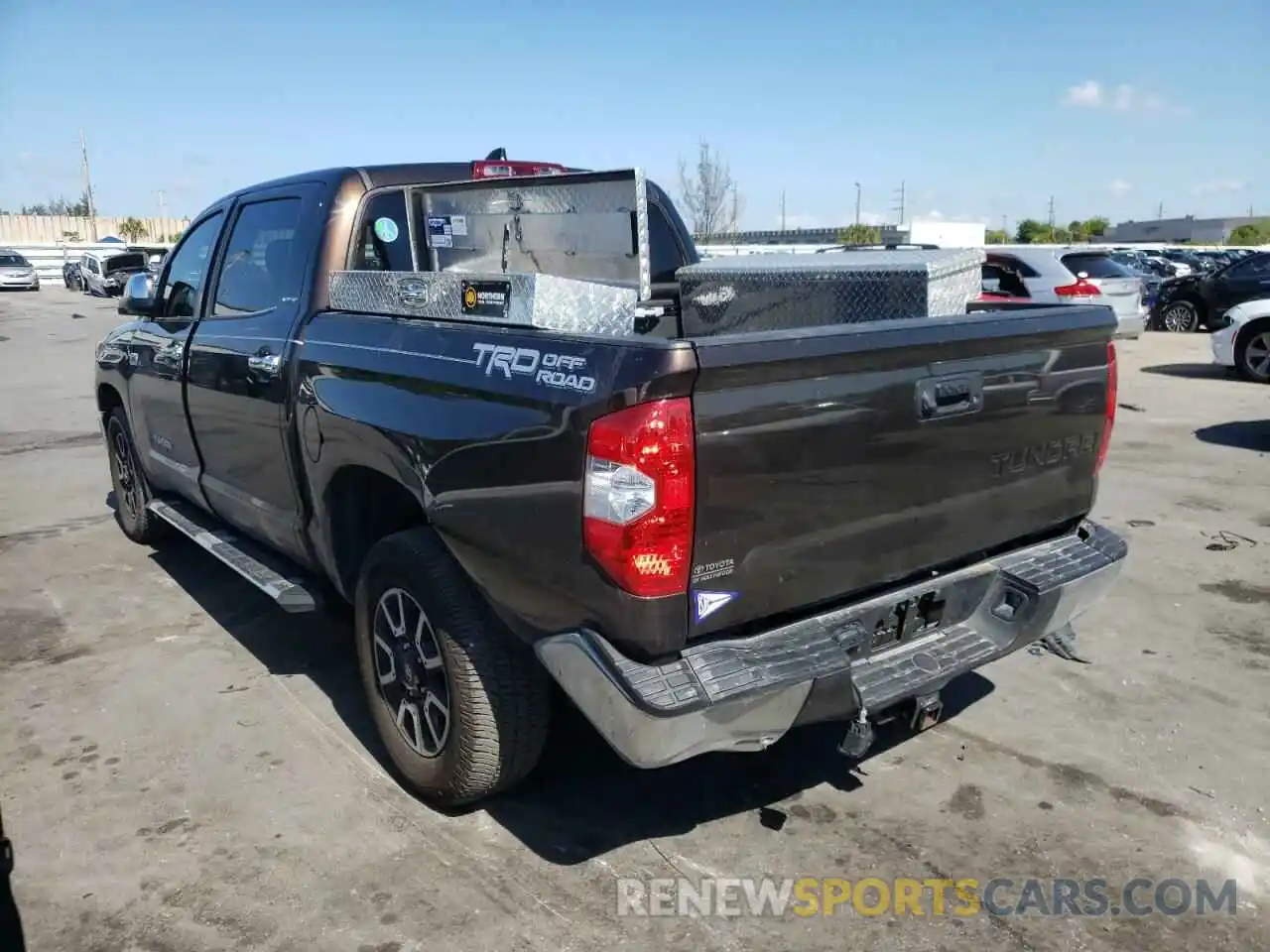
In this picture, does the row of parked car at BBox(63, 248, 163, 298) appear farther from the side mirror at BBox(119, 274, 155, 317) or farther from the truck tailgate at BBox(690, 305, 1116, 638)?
the truck tailgate at BBox(690, 305, 1116, 638)

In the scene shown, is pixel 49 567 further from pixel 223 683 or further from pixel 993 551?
pixel 993 551

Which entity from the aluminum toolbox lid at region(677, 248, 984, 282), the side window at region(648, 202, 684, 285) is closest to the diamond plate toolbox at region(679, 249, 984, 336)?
the aluminum toolbox lid at region(677, 248, 984, 282)

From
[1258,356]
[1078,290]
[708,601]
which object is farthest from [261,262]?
[1258,356]

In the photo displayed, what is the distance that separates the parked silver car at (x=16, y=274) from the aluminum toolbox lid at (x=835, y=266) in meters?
41.1

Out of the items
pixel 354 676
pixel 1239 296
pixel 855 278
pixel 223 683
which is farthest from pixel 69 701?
pixel 1239 296

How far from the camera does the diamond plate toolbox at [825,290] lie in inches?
138

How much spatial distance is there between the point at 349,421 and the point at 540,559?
1.14 m

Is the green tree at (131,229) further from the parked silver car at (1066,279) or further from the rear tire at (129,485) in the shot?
the rear tire at (129,485)

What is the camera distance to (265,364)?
3.99 m

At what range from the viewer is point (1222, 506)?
686cm

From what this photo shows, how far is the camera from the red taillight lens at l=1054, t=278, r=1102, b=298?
13.5 m

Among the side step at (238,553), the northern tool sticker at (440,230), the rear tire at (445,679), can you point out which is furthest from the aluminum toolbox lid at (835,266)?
the side step at (238,553)

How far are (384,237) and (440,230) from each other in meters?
0.32

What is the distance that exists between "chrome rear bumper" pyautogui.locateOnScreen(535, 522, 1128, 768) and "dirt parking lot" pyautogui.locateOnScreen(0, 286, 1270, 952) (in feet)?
1.88
